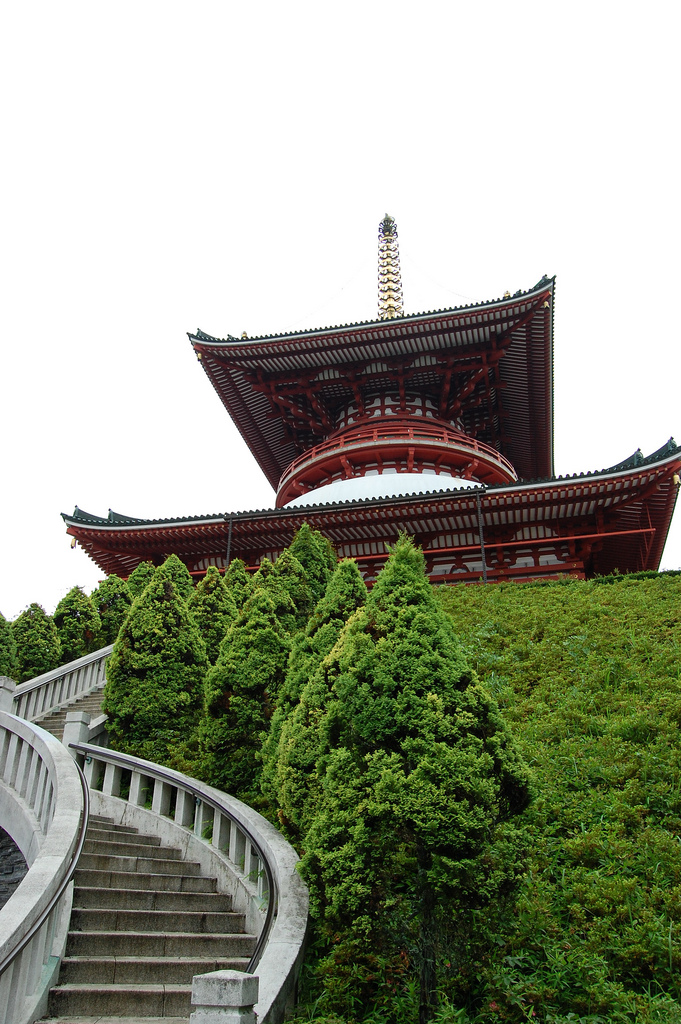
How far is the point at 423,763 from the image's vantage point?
5148 millimetres

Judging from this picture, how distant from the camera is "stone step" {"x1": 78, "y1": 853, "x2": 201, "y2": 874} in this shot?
7426 mm

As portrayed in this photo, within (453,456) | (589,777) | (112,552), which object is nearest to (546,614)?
(589,777)

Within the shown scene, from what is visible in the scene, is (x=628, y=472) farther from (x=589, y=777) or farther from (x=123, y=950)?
(x=123, y=950)

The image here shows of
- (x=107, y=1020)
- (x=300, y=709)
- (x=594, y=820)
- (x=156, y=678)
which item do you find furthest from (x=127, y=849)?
(x=594, y=820)

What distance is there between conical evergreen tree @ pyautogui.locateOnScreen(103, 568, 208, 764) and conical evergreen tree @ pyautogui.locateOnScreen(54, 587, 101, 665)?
5.27 meters

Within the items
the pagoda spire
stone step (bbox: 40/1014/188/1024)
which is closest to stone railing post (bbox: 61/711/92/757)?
stone step (bbox: 40/1014/188/1024)

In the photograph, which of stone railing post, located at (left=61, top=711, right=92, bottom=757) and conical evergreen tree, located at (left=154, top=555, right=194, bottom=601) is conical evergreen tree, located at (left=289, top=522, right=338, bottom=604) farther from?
stone railing post, located at (left=61, top=711, right=92, bottom=757)

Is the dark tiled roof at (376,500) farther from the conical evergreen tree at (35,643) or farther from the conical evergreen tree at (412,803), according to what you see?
the conical evergreen tree at (412,803)

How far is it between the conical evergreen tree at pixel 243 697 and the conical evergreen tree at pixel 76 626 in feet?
25.1

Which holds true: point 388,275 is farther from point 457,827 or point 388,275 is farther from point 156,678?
point 457,827

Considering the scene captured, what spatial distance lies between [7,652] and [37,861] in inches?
356

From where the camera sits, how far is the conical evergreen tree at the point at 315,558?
15.5 m

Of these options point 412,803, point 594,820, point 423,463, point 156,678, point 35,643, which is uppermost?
point 423,463

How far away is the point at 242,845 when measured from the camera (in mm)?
7504
